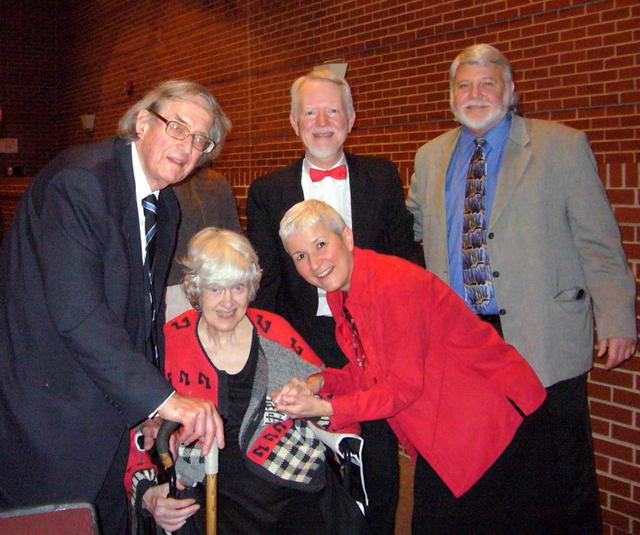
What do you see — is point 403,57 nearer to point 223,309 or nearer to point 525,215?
point 525,215

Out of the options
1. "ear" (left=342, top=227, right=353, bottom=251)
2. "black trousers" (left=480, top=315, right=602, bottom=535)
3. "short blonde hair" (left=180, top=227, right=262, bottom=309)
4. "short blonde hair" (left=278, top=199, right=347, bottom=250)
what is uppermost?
"short blonde hair" (left=278, top=199, right=347, bottom=250)

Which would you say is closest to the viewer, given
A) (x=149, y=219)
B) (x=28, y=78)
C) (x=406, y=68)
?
(x=149, y=219)

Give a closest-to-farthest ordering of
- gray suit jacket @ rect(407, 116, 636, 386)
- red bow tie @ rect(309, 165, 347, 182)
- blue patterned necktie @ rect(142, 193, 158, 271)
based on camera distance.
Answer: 1. blue patterned necktie @ rect(142, 193, 158, 271)
2. gray suit jacket @ rect(407, 116, 636, 386)
3. red bow tie @ rect(309, 165, 347, 182)

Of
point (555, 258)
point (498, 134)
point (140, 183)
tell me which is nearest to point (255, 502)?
point (140, 183)

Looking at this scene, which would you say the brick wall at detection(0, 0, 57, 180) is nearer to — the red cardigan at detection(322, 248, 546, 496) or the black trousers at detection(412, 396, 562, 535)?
the red cardigan at detection(322, 248, 546, 496)

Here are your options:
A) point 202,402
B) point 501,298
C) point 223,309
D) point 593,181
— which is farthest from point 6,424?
point 593,181

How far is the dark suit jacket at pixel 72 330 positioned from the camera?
1.49 metres

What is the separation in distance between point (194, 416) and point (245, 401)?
67 centimetres

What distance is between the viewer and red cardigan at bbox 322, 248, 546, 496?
191cm

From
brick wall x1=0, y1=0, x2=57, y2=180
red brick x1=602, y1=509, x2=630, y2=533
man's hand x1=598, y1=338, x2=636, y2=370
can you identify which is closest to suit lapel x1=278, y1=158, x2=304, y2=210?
man's hand x1=598, y1=338, x2=636, y2=370

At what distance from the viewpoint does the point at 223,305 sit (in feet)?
7.14

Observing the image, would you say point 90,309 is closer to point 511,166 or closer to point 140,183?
point 140,183

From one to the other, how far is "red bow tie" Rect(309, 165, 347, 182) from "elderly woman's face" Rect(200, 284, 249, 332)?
2.00 feet

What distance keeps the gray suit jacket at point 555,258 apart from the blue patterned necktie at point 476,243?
51mm
